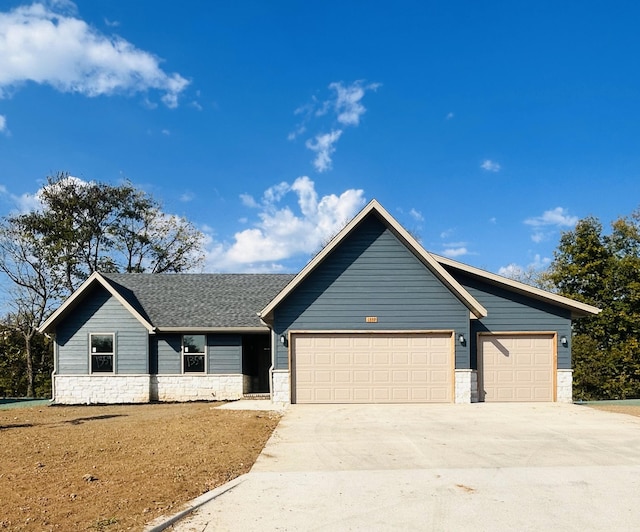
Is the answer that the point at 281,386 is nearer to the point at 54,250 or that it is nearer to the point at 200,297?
the point at 200,297

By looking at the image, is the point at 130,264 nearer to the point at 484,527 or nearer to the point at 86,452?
the point at 86,452

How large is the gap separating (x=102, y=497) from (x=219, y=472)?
178 cm

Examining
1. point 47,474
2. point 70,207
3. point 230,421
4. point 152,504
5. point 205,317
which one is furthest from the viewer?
point 70,207

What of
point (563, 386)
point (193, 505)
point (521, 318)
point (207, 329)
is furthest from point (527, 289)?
point (193, 505)

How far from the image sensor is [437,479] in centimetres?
737

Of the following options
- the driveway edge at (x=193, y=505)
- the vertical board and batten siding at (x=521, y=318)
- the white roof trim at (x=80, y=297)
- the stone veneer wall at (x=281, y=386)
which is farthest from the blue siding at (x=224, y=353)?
the driveway edge at (x=193, y=505)

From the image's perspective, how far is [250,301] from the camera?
2130 cm

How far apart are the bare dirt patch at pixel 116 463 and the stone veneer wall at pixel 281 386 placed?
170cm

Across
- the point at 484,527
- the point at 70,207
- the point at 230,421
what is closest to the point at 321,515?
the point at 484,527

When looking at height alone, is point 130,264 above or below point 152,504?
above

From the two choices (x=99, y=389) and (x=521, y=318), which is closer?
(x=521, y=318)

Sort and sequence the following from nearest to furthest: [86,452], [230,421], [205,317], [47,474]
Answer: [47,474]
[86,452]
[230,421]
[205,317]

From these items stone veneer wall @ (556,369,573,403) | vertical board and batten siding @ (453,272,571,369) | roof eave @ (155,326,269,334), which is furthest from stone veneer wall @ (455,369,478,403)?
roof eave @ (155,326,269,334)

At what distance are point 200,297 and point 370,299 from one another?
27.2 feet
